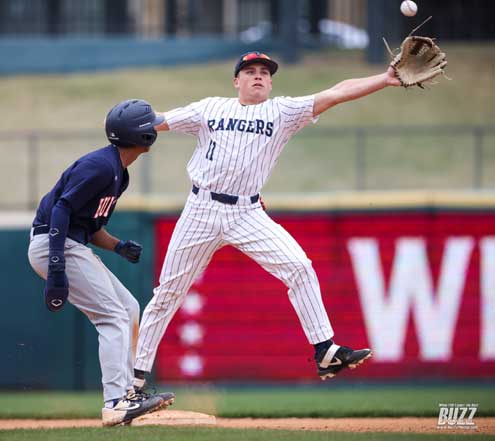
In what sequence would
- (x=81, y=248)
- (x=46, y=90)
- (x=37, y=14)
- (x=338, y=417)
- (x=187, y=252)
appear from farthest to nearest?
(x=37, y=14) < (x=46, y=90) < (x=338, y=417) < (x=187, y=252) < (x=81, y=248)

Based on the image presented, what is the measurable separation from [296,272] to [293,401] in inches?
92.8

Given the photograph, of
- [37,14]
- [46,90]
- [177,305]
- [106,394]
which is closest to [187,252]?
[177,305]

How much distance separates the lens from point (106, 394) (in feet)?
20.7

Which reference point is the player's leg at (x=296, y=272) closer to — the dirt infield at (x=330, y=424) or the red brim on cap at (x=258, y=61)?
the dirt infield at (x=330, y=424)

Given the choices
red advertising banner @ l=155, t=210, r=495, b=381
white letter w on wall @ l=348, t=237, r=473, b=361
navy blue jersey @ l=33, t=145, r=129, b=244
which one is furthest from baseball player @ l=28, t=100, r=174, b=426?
white letter w on wall @ l=348, t=237, r=473, b=361

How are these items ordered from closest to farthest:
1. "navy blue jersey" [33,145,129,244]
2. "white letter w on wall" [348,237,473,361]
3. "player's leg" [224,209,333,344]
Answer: "navy blue jersey" [33,145,129,244]
"player's leg" [224,209,333,344]
"white letter w on wall" [348,237,473,361]

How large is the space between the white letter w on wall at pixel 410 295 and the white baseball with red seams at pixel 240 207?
2.67 metres

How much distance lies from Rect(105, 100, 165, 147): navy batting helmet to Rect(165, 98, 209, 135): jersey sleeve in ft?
1.06

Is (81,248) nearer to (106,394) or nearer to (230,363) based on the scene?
(106,394)

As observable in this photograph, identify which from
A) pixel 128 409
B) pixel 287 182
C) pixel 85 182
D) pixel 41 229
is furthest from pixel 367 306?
pixel 287 182

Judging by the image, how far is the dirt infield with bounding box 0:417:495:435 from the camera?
677 centimetres

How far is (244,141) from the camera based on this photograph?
21.5 ft

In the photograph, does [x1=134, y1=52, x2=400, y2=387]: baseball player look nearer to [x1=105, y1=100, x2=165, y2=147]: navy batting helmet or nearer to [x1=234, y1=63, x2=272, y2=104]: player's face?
[x1=234, y1=63, x2=272, y2=104]: player's face

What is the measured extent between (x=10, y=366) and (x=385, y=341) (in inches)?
124
